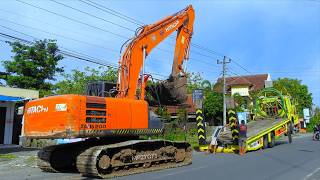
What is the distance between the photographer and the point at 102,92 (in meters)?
14.2

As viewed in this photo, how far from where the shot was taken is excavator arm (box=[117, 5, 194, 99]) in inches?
577

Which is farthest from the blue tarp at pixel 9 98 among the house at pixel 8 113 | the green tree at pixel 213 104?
the green tree at pixel 213 104

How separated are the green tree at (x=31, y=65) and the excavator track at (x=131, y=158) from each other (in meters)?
20.5

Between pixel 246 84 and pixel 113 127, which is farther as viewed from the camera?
pixel 246 84

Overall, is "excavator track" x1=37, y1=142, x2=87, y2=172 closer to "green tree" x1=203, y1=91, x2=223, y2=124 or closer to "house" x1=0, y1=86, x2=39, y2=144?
"house" x1=0, y1=86, x2=39, y2=144

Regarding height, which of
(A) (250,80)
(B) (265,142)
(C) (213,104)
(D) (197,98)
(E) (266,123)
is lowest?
(B) (265,142)

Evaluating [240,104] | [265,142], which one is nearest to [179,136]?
[265,142]

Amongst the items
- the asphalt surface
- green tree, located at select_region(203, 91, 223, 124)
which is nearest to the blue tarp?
the asphalt surface

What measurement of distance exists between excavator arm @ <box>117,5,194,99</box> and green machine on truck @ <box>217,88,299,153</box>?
5546 mm

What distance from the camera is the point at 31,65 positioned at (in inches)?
1344

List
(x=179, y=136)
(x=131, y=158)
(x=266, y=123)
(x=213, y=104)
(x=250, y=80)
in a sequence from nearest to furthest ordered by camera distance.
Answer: (x=131, y=158) → (x=266, y=123) → (x=179, y=136) → (x=213, y=104) → (x=250, y=80)

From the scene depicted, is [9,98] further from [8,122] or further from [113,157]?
[113,157]

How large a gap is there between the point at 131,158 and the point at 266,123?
14.3 m

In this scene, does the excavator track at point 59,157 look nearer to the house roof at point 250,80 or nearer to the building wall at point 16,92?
the building wall at point 16,92
